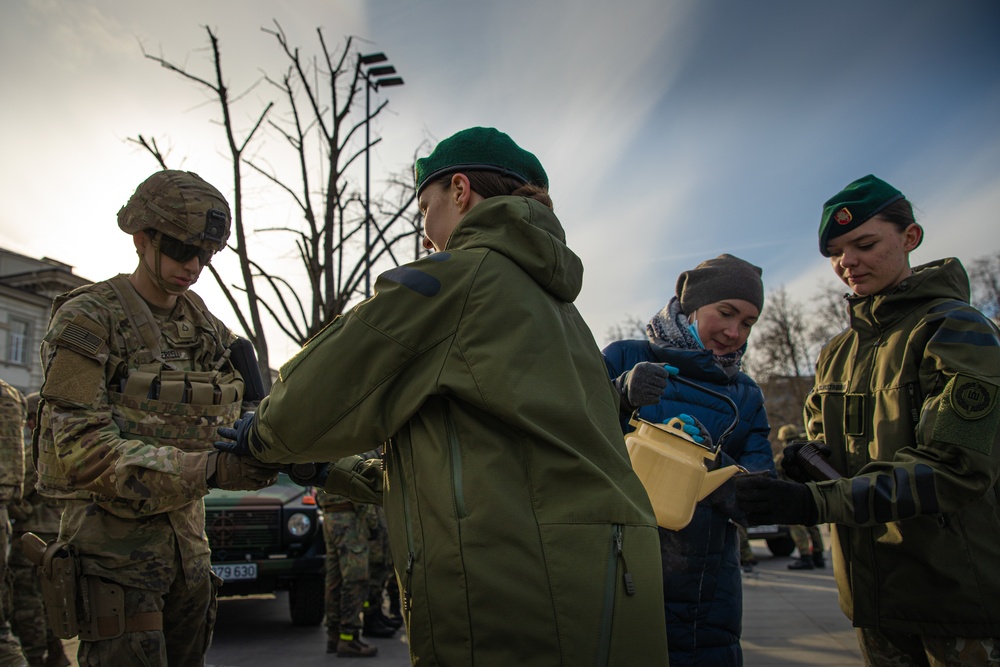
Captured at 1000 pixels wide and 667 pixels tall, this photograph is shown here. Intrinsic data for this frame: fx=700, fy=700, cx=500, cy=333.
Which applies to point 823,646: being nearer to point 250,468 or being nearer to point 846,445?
point 846,445

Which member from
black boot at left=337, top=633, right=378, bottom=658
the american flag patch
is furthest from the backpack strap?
black boot at left=337, top=633, right=378, bottom=658

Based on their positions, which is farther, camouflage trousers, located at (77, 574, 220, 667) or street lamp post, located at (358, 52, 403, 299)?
street lamp post, located at (358, 52, 403, 299)

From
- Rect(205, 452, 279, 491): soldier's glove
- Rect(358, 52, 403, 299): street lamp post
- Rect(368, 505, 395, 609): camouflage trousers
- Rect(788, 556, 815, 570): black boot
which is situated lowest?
Rect(788, 556, 815, 570): black boot

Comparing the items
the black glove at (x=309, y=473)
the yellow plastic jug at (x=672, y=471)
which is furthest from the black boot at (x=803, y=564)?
the black glove at (x=309, y=473)

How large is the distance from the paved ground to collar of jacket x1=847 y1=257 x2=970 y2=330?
385 centimetres

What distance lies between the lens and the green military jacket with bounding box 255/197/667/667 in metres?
1.36

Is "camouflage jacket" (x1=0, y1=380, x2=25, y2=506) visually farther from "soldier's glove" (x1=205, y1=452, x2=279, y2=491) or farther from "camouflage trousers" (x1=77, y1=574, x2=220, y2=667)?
"soldier's glove" (x1=205, y1=452, x2=279, y2=491)

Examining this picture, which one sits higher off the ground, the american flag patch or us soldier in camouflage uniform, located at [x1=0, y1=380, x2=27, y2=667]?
the american flag patch

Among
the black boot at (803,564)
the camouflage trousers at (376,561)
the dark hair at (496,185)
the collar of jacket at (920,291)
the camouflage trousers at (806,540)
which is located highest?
the dark hair at (496,185)

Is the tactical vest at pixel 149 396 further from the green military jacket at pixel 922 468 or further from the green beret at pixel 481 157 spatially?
the green military jacket at pixel 922 468

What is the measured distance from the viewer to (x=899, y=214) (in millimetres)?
2830

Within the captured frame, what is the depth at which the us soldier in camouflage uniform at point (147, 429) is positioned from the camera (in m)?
2.22

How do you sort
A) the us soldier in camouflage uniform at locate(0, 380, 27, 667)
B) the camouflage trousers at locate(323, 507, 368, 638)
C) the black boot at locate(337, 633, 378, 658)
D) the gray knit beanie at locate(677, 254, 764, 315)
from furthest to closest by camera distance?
the camouflage trousers at locate(323, 507, 368, 638), the black boot at locate(337, 633, 378, 658), the us soldier in camouflage uniform at locate(0, 380, 27, 667), the gray knit beanie at locate(677, 254, 764, 315)

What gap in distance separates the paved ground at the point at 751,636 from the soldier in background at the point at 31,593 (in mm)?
1124
